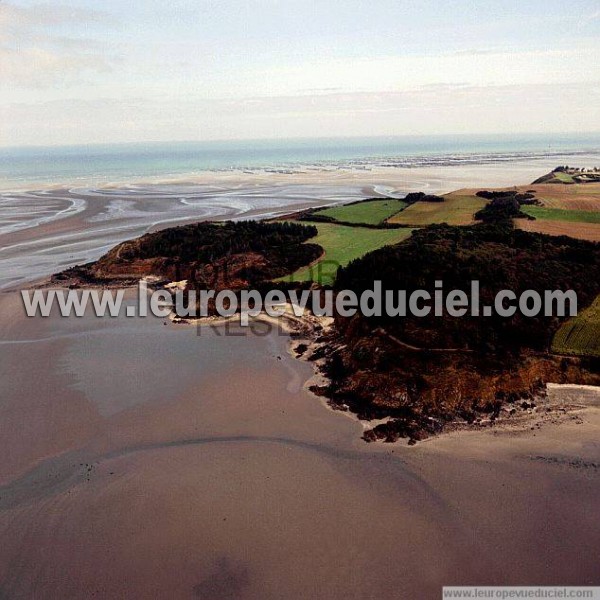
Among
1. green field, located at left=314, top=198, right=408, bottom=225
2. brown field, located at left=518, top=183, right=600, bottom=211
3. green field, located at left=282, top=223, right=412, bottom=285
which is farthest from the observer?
→ green field, located at left=314, top=198, right=408, bottom=225

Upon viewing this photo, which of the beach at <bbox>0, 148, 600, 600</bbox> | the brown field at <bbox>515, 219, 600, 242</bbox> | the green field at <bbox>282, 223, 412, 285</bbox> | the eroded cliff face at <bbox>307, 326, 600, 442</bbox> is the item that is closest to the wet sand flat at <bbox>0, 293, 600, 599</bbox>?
the beach at <bbox>0, 148, 600, 600</bbox>

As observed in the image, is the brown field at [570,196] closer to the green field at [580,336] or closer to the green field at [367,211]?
the green field at [367,211]

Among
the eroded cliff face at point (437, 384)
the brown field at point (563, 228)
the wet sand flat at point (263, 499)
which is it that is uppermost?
the brown field at point (563, 228)

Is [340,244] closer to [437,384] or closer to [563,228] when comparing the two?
[563,228]

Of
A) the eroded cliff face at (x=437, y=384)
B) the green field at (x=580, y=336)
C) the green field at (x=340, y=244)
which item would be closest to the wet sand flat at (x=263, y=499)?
the eroded cliff face at (x=437, y=384)

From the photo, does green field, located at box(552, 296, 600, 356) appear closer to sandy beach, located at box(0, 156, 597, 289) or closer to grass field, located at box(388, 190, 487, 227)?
grass field, located at box(388, 190, 487, 227)

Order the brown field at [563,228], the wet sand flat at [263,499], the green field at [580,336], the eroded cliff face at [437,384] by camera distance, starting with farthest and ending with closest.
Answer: the brown field at [563,228], the green field at [580,336], the eroded cliff face at [437,384], the wet sand flat at [263,499]
